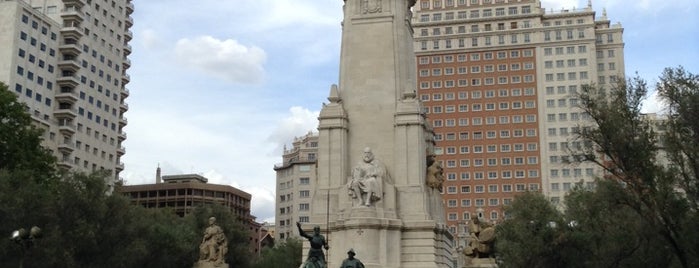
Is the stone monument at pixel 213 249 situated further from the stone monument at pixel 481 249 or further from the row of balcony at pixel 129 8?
the row of balcony at pixel 129 8

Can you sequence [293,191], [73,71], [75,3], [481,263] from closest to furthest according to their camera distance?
[481,263] → [73,71] → [75,3] → [293,191]

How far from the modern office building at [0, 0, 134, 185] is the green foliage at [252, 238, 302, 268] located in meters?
29.5

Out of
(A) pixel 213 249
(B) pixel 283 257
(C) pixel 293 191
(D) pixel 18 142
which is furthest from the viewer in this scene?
(C) pixel 293 191

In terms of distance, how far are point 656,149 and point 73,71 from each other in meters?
69.7

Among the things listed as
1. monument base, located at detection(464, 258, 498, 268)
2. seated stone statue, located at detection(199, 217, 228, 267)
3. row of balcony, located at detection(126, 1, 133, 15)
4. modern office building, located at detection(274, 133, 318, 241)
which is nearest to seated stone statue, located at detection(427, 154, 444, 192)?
monument base, located at detection(464, 258, 498, 268)

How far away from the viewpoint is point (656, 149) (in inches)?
1204

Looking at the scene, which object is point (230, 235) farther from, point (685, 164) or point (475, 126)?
point (475, 126)

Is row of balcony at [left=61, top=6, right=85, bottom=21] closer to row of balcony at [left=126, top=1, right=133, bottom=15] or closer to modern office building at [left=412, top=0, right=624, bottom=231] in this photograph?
row of balcony at [left=126, top=1, right=133, bottom=15]

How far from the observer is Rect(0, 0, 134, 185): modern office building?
77.8 m

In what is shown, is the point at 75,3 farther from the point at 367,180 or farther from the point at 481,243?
the point at 481,243

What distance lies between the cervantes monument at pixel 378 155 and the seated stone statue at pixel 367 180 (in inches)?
1.6

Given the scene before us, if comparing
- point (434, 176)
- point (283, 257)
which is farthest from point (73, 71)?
point (434, 176)

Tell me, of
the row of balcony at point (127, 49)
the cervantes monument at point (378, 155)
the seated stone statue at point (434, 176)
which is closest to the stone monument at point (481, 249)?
the cervantes monument at point (378, 155)

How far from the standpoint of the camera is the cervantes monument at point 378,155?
100ft
